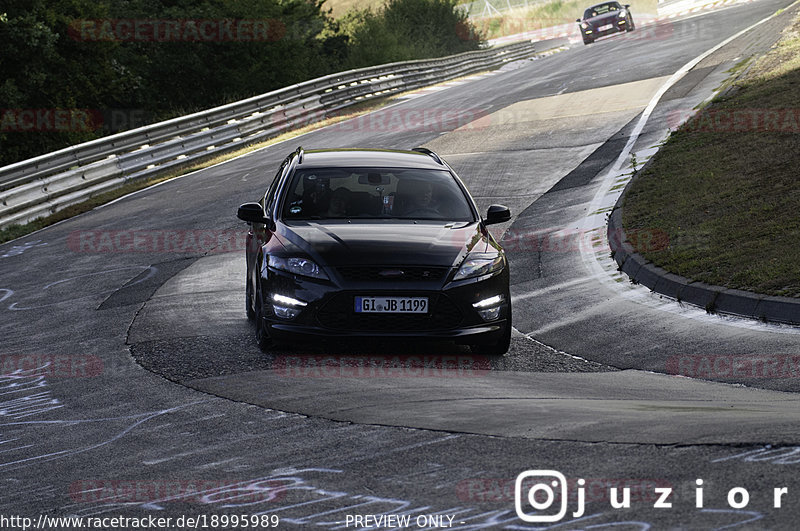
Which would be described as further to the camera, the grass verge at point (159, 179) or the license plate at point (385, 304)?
the grass verge at point (159, 179)

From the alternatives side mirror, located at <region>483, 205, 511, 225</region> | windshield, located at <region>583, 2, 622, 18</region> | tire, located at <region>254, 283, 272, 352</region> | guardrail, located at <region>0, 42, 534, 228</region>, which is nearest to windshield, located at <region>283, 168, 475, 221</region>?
side mirror, located at <region>483, 205, 511, 225</region>

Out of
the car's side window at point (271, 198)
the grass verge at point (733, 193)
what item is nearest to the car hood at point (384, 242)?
the car's side window at point (271, 198)

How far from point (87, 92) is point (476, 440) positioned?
31.1 metres

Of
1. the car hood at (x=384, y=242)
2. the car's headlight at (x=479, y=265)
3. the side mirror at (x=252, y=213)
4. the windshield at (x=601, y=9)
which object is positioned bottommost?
the car's headlight at (x=479, y=265)

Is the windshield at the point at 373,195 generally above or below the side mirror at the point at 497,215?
above

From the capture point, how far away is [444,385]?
7.62 metres

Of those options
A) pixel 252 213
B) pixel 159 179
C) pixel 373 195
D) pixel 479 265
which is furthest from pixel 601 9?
pixel 479 265

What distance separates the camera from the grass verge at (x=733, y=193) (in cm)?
1073

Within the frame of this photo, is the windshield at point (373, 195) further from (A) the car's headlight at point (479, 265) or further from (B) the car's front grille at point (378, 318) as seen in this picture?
(B) the car's front grille at point (378, 318)

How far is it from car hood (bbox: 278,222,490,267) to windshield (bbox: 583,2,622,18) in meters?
46.7

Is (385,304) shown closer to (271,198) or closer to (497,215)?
(497,215)

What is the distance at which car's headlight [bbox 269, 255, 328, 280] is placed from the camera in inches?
344

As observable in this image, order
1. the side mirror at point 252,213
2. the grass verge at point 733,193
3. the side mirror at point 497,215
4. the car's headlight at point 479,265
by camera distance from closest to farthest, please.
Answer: the car's headlight at point 479,265, the side mirror at point 497,215, the side mirror at point 252,213, the grass verge at point 733,193

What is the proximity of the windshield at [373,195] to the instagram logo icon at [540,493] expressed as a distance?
5.23 m
